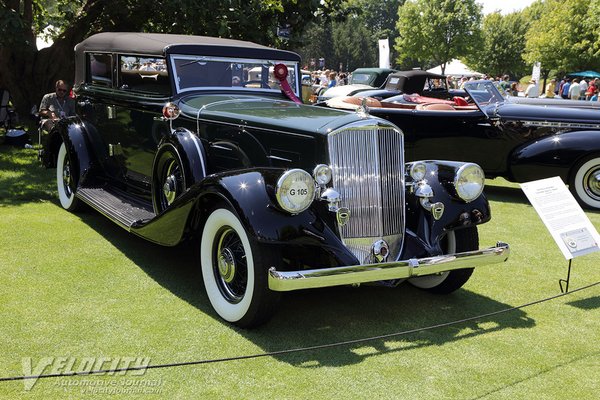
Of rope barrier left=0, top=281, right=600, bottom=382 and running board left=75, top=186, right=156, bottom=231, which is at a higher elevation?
running board left=75, top=186, right=156, bottom=231

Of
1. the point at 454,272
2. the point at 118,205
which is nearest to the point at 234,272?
the point at 454,272

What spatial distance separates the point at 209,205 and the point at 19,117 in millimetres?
11071

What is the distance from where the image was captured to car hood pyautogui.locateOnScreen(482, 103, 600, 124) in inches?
324

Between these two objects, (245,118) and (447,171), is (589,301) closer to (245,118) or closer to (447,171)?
(447,171)

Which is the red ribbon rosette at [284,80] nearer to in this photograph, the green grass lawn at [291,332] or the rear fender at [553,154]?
the green grass lawn at [291,332]

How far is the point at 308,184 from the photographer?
3.65m

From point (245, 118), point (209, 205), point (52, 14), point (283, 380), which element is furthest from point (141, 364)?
point (52, 14)

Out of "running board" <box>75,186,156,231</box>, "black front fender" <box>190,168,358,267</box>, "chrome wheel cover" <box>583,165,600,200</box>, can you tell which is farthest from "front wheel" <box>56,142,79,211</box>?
"chrome wheel cover" <box>583,165,600,200</box>

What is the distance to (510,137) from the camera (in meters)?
8.43

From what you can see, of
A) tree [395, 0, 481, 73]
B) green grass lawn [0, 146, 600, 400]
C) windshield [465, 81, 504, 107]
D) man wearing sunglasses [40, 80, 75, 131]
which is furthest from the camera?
tree [395, 0, 481, 73]

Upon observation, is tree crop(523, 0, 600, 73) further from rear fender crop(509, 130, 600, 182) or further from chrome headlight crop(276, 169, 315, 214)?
chrome headlight crop(276, 169, 315, 214)

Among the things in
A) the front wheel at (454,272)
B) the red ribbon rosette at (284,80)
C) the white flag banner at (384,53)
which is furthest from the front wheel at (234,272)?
the white flag banner at (384,53)

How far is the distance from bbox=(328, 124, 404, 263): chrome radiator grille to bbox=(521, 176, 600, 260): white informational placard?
123 cm

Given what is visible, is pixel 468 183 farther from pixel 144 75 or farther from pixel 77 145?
pixel 77 145
